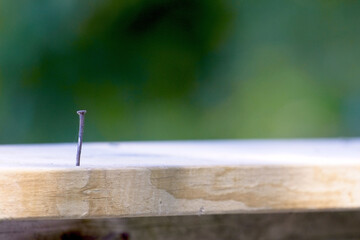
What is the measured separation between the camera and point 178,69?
3791mm

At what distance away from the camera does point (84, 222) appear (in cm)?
75

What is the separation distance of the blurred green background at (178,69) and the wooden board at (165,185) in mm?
2777

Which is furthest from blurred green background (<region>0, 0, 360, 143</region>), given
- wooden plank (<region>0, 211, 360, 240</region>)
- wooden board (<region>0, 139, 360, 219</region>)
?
wooden board (<region>0, 139, 360, 219</region>)

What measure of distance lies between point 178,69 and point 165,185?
3217 mm

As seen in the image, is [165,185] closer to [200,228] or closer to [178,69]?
[200,228]

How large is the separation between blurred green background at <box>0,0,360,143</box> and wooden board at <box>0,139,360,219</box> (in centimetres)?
278

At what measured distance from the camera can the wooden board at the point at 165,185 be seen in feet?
1.82

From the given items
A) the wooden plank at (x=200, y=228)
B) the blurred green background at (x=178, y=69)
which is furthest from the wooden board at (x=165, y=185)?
the blurred green background at (x=178, y=69)

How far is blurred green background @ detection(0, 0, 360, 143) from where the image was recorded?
3.50m

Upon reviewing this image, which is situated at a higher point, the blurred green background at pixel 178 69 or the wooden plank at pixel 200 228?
the blurred green background at pixel 178 69

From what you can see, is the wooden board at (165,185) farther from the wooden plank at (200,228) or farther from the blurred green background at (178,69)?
the blurred green background at (178,69)

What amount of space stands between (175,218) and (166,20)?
3.14 m

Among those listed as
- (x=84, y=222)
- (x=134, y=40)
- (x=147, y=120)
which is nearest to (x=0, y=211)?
(x=84, y=222)

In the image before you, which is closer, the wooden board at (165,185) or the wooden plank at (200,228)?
the wooden board at (165,185)
